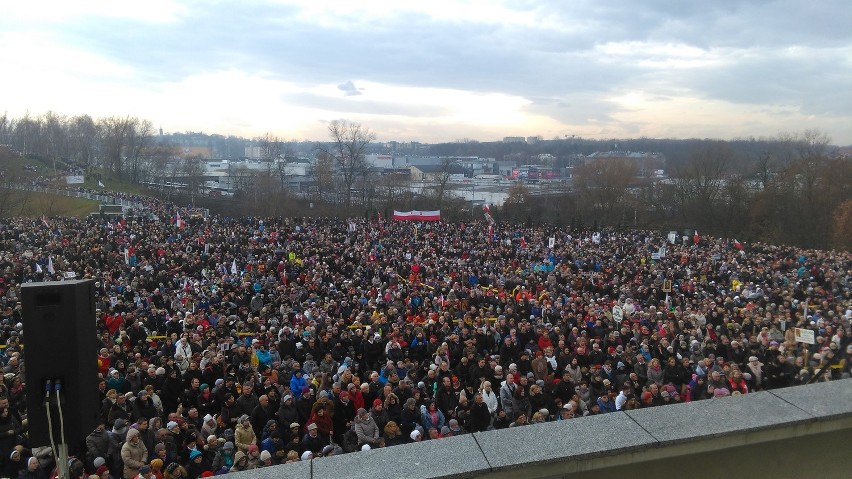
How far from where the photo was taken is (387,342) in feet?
34.7

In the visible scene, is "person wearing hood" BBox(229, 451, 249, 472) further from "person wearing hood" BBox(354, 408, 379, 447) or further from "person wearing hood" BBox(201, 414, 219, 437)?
"person wearing hood" BBox(354, 408, 379, 447)

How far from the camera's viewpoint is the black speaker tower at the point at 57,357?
9.97 ft

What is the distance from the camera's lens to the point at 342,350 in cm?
1043

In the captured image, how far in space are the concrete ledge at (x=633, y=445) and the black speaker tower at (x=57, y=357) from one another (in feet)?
3.35

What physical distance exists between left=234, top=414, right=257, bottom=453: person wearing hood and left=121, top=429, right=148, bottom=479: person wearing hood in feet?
3.20

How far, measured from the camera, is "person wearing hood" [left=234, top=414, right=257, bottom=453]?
6.74m

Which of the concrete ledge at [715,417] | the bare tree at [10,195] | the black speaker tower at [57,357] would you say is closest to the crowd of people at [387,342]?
the black speaker tower at [57,357]

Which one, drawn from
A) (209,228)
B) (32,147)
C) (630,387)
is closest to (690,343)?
(630,387)

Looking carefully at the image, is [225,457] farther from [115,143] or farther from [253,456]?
[115,143]

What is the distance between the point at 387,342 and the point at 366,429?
391cm

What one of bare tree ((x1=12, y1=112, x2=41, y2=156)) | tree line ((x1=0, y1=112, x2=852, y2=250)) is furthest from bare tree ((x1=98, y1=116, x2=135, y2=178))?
bare tree ((x1=12, y1=112, x2=41, y2=156))

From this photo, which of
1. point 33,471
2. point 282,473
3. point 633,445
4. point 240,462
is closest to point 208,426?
point 240,462

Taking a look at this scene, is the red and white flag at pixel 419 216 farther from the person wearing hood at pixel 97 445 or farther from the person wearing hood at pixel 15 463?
the person wearing hood at pixel 15 463

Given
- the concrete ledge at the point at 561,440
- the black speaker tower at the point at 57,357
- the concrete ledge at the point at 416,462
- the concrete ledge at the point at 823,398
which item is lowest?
the concrete ledge at the point at 416,462
